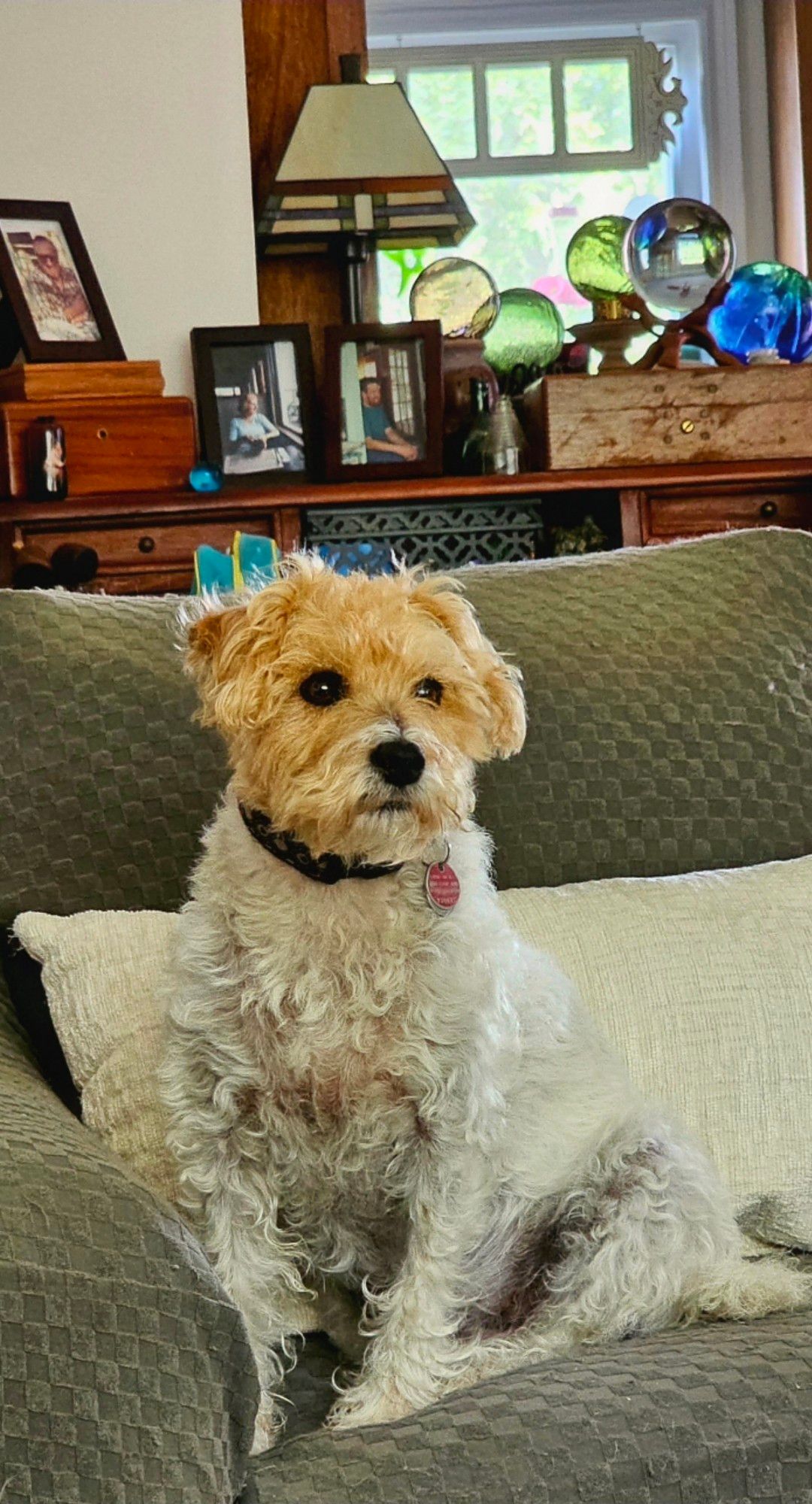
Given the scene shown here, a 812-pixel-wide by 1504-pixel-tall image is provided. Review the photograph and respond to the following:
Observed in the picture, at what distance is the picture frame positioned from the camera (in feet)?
10.7

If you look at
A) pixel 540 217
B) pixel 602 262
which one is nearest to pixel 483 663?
pixel 602 262

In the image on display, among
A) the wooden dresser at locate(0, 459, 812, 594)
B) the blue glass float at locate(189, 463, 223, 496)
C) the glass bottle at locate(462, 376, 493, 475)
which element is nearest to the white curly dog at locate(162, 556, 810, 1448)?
the wooden dresser at locate(0, 459, 812, 594)

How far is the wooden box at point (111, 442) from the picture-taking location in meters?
3.03

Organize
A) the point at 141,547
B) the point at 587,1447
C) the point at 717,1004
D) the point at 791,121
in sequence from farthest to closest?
the point at 791,121 < the point at 141,547 < the point at 717,1004 < the point at 587,1447

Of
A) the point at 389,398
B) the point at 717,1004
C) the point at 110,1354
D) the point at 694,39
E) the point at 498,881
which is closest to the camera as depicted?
the point at 110,1354

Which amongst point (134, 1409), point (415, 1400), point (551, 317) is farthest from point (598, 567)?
point (551, 317)

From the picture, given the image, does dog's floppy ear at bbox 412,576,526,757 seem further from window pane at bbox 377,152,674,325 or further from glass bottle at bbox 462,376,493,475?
window pane at bbox 377,152,674,325

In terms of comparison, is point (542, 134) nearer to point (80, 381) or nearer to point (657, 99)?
point (657, 99)

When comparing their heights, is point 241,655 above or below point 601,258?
below

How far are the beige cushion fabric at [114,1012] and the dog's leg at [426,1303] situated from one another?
0.75 ft

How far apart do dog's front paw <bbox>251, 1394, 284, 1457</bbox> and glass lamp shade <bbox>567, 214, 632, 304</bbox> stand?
2.57 meters

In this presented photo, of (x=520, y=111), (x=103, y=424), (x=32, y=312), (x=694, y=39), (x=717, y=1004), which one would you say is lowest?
(x=717, y=1004)

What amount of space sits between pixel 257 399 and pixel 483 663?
6.52 feet

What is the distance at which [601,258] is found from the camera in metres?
3.45
